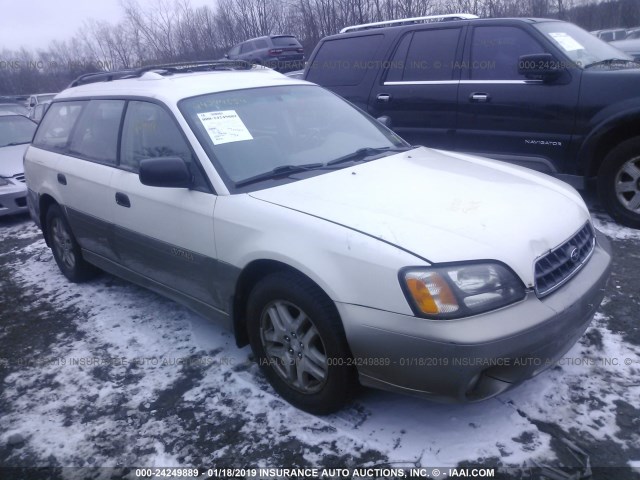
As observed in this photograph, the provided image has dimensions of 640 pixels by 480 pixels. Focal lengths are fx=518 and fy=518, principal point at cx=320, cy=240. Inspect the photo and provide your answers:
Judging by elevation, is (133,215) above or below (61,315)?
above

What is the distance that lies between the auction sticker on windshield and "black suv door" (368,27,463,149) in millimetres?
2946

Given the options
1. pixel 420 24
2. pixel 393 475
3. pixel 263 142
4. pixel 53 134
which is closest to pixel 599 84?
pixel 420 24

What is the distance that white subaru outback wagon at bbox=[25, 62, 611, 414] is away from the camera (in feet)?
7.17

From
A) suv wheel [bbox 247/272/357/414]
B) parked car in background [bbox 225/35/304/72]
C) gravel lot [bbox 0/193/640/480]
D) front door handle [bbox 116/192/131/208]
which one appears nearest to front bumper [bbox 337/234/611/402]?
suv wheel [bbox 247/272/357/414]

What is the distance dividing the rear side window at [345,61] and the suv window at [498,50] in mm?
1142

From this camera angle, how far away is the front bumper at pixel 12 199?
23.4ft

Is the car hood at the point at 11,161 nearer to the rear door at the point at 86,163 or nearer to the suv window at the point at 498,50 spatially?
the rear door at the point at 86,163

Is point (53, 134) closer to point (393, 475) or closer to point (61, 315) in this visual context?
point (61, 315)

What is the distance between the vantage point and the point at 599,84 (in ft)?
15.2

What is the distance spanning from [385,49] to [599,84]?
7.64ft

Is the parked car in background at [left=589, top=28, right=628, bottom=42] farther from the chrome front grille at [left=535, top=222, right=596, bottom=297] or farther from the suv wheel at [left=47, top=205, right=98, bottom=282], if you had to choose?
the suv wheel at [left=47, top=205, right=98, bottom=282]

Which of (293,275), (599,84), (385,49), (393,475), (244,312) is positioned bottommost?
(393,475)

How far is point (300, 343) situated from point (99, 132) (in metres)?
2.53

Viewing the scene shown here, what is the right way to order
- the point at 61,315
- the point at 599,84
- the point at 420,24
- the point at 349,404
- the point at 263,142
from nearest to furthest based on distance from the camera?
1. the point at 349,404
2. the point at 263,142
3. the point at 61,315
4. the point at 599,84
5. the point at 420,24
